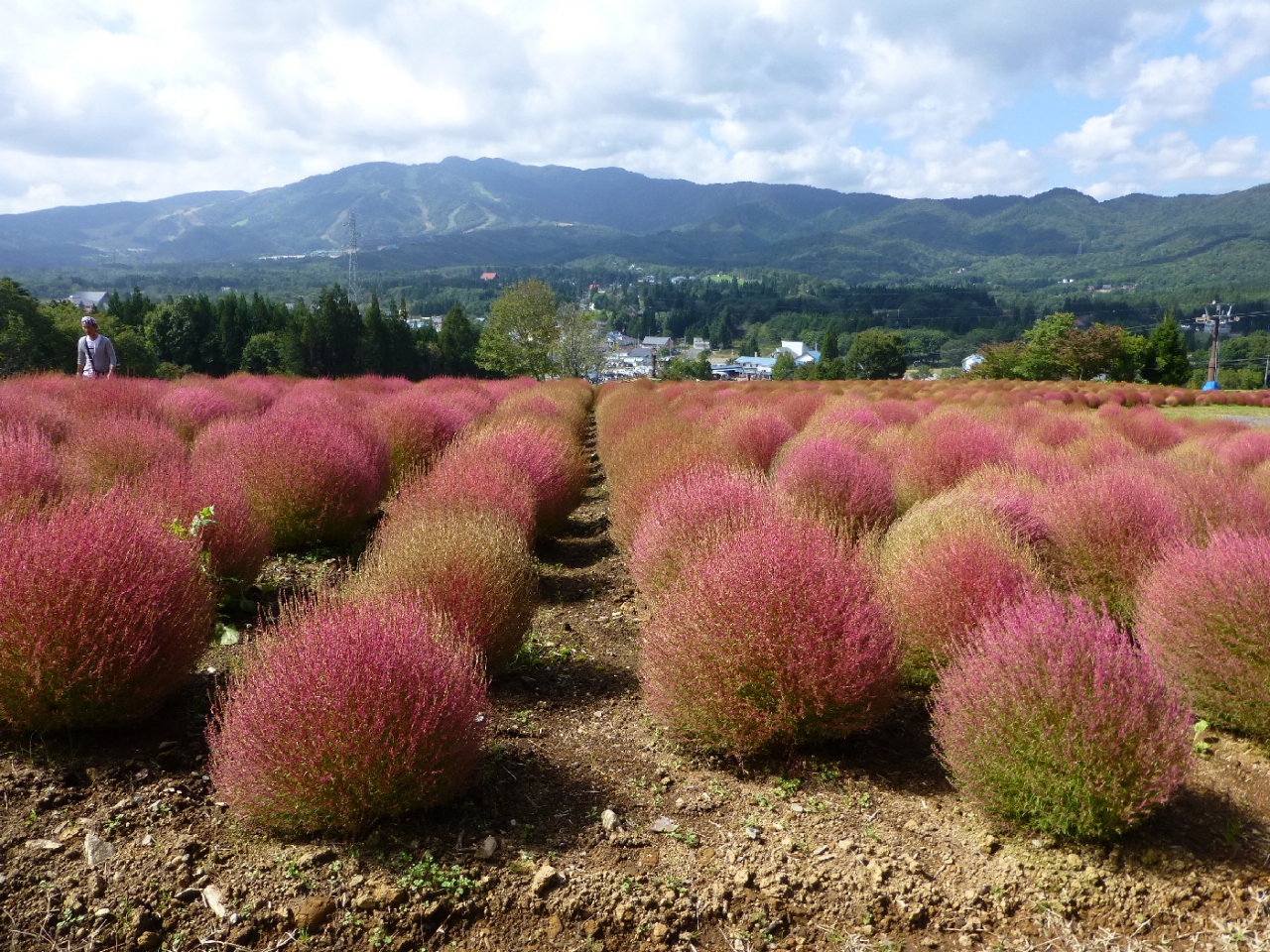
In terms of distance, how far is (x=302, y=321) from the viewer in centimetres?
3909

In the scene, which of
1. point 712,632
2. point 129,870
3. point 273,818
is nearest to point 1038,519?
point 712,632

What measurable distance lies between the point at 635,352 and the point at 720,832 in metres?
117

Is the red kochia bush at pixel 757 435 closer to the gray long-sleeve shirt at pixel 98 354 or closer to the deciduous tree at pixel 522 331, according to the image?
the gray long-sleeve shirt at pixel 98 354

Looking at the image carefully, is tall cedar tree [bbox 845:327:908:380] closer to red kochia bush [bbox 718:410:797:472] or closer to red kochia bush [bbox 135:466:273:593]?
red kochia bush [bbox 718:410:797:472]

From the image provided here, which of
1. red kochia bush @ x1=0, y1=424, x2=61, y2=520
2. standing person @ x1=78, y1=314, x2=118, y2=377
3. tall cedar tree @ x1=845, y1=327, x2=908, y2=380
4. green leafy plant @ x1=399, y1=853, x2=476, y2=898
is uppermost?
standing person @ x1=78, y1=314, x2=118, y2=377

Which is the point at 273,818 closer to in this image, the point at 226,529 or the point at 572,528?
the point at 226,529

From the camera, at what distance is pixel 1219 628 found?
3389 millimetres

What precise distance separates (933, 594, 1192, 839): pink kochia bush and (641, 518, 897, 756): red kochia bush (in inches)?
15.0

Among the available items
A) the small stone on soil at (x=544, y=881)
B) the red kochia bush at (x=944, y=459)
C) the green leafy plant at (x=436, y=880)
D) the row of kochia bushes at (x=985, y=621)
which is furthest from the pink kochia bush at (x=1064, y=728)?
the red kochia bush at (x=944, y=459)

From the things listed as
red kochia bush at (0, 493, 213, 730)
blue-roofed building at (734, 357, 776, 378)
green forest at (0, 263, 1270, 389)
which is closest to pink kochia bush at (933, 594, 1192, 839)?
red kochia bush at (0, 493, 213, 730)

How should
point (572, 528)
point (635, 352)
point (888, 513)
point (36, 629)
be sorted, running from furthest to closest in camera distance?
point (635, 352) → point (572, 528) → point (888, 513) → point (36, 629)

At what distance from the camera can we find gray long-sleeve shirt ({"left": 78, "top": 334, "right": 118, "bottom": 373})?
9898 mm

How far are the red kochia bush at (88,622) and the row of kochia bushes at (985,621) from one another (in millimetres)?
2152

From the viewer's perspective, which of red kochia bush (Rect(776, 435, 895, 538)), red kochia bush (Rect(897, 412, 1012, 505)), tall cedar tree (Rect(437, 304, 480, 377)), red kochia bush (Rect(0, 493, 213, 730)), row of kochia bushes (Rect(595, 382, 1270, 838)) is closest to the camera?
row of kochia bushes (Rect(595, 382, 1270, 838))
